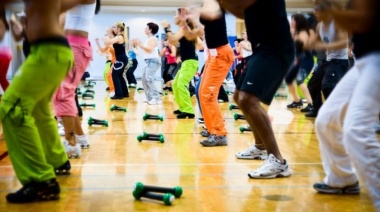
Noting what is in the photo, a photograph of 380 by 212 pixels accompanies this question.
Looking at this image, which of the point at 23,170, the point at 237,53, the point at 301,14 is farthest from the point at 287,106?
the point at 23,170

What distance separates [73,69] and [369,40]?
8.81 feet

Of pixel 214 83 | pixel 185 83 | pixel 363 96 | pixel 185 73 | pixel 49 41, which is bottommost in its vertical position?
pixel 185 83

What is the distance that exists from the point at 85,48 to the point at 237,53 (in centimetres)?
966

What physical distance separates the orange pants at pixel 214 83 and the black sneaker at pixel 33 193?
2.47 meters

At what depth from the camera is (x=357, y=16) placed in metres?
2.07

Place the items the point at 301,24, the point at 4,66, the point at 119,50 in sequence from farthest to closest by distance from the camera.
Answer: the point at 119,50
the point at 4,66
the point at 301,24

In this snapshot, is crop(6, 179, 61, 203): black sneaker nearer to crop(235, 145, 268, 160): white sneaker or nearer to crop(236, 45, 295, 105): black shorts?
crop(236, 45, 295, 105): black shorts

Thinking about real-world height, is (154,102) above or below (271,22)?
below

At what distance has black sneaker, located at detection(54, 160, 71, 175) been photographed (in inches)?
138

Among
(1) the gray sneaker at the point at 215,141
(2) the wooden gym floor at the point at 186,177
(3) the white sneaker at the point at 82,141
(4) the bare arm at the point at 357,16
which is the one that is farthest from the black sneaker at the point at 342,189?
(3) the white sneaker at the point at 82,141

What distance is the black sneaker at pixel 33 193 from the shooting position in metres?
2.87

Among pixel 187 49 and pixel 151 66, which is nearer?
pixel 187 49

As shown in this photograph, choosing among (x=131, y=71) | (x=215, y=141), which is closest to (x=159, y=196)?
(x=215, y=141)

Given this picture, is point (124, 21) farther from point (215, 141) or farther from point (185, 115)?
point (215, 141)
